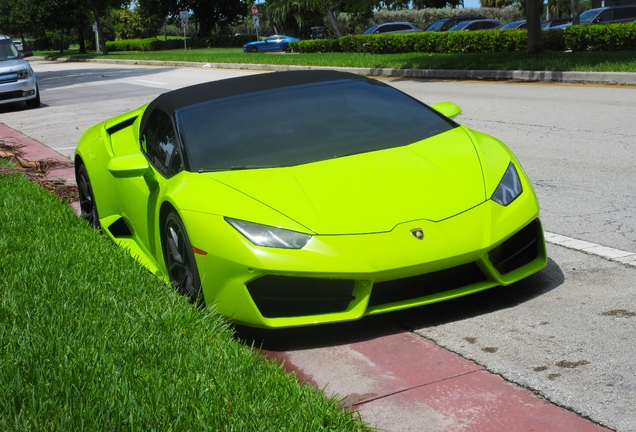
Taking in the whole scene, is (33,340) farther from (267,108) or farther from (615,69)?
(615,69)

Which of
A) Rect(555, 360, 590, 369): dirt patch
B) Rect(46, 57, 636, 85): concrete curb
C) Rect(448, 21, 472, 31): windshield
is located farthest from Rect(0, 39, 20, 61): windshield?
Rect(448, 21, 472, 31): windshield

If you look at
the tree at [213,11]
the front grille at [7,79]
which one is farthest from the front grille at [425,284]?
the tree at [213,11]

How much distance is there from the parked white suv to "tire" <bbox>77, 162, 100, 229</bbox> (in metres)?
13.3

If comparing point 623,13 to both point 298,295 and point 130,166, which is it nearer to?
point 130,166

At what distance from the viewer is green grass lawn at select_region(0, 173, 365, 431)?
299cm

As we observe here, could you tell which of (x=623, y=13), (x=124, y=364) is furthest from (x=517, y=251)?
(x=623, y=13)

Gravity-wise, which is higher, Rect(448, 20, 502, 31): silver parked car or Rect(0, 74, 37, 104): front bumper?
Rect(448, 20, 502, 31): silver parked car

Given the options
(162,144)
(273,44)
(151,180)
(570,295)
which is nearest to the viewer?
(570,295)

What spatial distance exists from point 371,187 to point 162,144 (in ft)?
5.27

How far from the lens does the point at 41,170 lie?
32.9ft

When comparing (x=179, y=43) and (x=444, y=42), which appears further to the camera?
(x=179, y=43)

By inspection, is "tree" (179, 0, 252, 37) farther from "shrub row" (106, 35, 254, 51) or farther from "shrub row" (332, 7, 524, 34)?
"shrub row" (332, 7, 524, 34)

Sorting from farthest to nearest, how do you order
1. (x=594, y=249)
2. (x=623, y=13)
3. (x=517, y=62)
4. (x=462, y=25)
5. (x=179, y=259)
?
(x=462, y=25) → (x=623, y=13) → (x=517, y=62) → (x=594, y=249) → (x=179, y=259)

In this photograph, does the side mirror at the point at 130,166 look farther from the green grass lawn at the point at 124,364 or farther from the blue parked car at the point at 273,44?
the blue parked car at the point at 273,44
